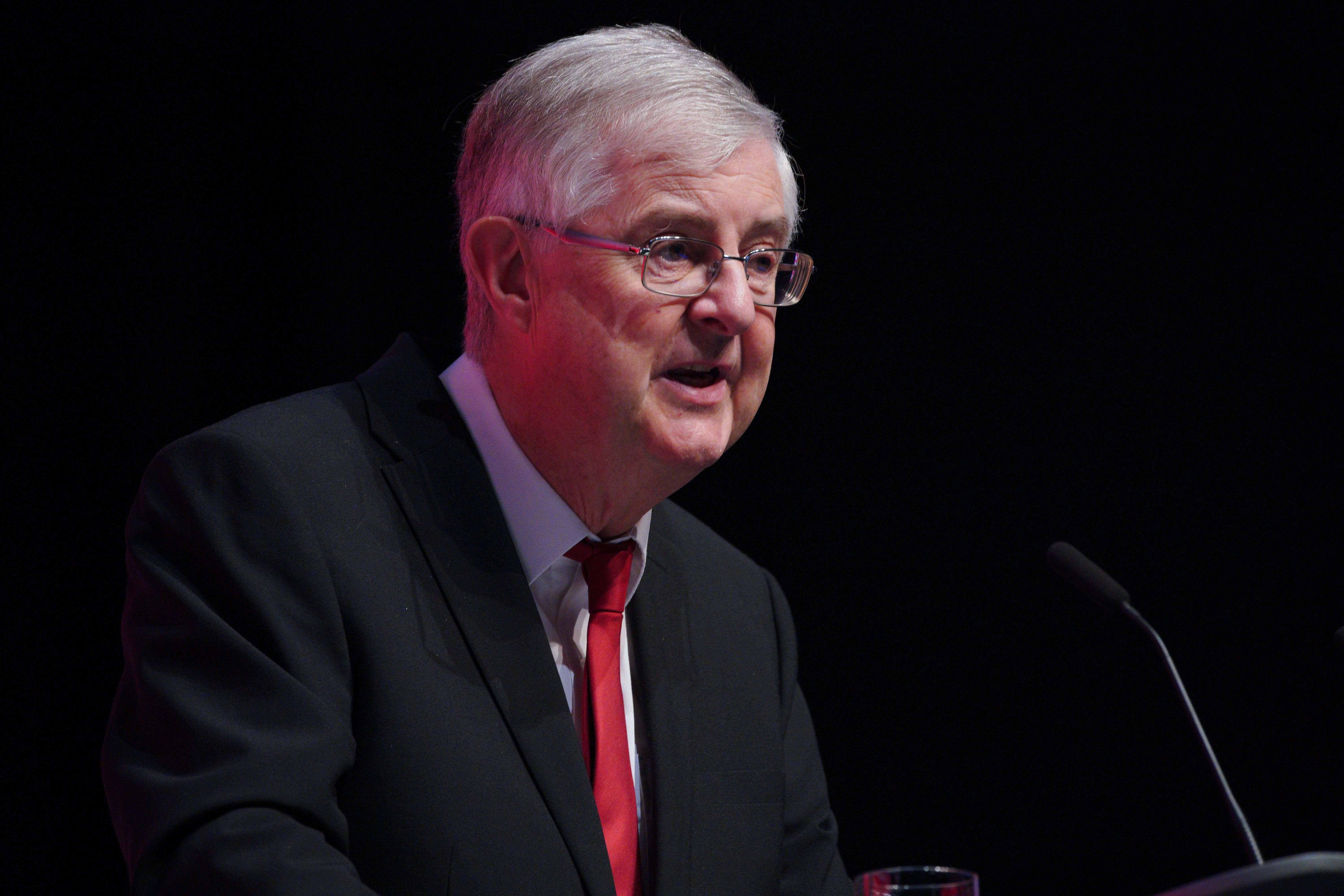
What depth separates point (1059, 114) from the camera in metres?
2.91

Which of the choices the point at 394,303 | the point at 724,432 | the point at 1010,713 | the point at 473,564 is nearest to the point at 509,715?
the point at 473,564

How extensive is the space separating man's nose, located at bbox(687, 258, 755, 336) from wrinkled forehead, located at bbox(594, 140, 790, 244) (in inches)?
2.1

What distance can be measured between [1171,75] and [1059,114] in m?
0.25

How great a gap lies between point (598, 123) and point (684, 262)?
218mm

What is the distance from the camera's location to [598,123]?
1.72 metres

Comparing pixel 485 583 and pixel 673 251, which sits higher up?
pixel 673 251

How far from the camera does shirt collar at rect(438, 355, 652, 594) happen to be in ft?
5.87

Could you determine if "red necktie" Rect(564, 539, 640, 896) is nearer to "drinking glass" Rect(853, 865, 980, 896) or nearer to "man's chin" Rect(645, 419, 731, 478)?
"man's chin" Rect(645, 419, 731, 478)

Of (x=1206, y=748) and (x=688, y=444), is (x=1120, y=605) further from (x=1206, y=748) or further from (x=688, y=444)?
(x=688, y=444)

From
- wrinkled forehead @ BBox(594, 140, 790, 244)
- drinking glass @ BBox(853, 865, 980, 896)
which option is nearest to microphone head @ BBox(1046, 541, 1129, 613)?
drinking glass @ BBox(853, 865, 980, 896)

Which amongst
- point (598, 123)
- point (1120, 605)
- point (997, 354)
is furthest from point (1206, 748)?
point (997, 354)

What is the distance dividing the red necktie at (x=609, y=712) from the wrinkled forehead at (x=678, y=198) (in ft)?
1.51

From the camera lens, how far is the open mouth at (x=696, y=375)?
5.76 ft

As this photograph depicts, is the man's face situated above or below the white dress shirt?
above
